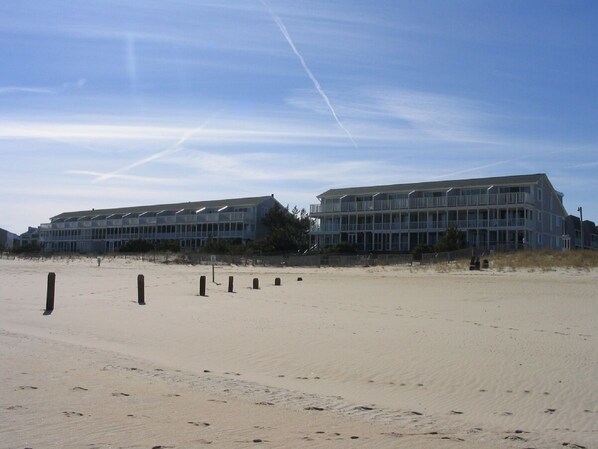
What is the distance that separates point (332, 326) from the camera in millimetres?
15805

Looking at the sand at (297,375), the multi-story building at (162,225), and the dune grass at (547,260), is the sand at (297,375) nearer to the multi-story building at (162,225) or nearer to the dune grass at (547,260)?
the dune grass at (547,260)

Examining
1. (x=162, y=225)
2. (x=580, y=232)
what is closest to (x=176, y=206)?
(x=162, y=225)

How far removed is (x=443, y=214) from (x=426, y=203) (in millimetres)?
2147

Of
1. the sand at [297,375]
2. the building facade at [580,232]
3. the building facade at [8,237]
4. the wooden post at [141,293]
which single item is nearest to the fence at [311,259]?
the sand at [297,375]

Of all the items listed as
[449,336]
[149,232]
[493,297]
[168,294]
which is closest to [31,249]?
[149,232]

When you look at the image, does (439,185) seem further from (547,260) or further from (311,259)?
(547,260)

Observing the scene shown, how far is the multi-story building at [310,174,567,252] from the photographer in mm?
61719

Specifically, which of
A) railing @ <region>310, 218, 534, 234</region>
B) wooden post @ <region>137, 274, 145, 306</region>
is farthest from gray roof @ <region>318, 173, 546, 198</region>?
wooden post @ <region>137, 274, 145, 306</region>

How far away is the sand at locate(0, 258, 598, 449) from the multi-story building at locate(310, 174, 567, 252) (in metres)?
42.1

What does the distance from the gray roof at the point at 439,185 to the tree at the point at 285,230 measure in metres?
6.63

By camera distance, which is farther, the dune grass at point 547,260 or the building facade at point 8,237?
the building facade at point 8,237

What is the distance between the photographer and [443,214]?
66.5 meters

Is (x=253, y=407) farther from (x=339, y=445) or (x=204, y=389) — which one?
(x=339, y=445)

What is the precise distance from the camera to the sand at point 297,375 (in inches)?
253
